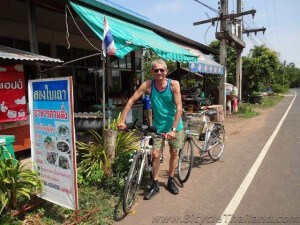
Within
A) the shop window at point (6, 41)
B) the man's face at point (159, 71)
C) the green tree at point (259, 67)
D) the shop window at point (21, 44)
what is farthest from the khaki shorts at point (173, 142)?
the green tree at point (259, 67)

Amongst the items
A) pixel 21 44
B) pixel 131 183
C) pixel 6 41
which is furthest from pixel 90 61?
pixel 131 183

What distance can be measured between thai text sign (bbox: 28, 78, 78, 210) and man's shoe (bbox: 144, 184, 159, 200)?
133 centimetres

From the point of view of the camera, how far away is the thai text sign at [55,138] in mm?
3662

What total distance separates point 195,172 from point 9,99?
12.7ft

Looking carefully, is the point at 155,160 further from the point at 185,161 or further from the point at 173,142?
the point at 185,161

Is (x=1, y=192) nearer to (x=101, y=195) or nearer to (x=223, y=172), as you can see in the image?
(x=101, y=195)

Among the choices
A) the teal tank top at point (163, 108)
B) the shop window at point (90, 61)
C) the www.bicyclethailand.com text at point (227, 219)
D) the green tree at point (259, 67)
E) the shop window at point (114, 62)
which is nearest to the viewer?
the www.bicyclethailand.com text at point (227, 219)

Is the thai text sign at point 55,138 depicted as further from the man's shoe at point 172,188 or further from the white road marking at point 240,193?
the white road marking at point 240,193

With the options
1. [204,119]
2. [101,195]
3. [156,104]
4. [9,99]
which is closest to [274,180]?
[204,119]

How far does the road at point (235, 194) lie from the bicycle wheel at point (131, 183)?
0.47 feet

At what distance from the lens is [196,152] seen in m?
7.59

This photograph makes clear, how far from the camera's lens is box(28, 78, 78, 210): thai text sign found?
366cm

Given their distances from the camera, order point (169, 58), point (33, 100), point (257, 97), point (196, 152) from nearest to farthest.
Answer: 1. point (33, 100)
2. point (196, 152)
3. point (169, 58)
4. point (257, 97)

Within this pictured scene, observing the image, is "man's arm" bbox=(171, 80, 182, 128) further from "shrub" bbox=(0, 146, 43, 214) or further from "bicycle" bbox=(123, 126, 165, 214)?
"shrub" bbox=(0, 146, 43, 214)
